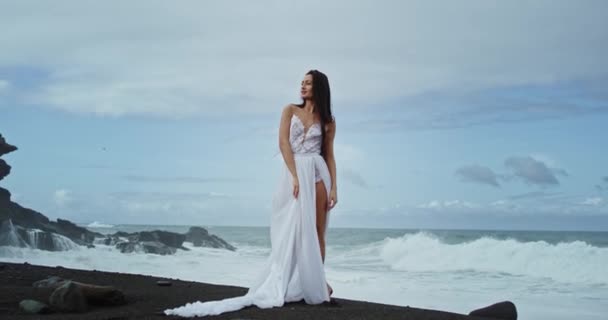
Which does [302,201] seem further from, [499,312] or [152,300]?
[499,312]

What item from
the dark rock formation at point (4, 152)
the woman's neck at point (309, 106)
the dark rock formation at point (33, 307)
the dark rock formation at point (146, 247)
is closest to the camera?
the dark rock formation at point (33, 307)

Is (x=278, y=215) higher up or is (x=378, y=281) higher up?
(x=278, y=215)

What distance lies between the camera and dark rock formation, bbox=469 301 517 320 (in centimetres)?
562

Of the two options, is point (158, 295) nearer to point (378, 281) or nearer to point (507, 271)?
point (378, 281)

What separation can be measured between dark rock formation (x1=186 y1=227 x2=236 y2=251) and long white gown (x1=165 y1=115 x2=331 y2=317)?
44.3 ft

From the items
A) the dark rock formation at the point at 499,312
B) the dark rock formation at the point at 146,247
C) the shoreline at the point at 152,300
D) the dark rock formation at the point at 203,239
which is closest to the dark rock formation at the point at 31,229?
the dark rock formation at the point at 146,247

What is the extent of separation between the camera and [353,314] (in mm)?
5000

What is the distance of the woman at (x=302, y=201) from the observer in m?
5.63

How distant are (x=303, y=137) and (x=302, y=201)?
552mm

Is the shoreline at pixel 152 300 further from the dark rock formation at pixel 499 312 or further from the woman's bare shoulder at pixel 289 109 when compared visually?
the woman's bare shoulder at pixel 289 109

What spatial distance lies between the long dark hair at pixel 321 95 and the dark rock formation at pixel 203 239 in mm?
13795

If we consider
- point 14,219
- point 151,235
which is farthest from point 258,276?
point 151,235

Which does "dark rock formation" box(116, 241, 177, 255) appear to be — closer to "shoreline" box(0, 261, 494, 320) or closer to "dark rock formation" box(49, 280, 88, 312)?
"shoreline" box(0, 261, 494, 320)

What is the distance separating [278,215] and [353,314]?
1205 millimetres
